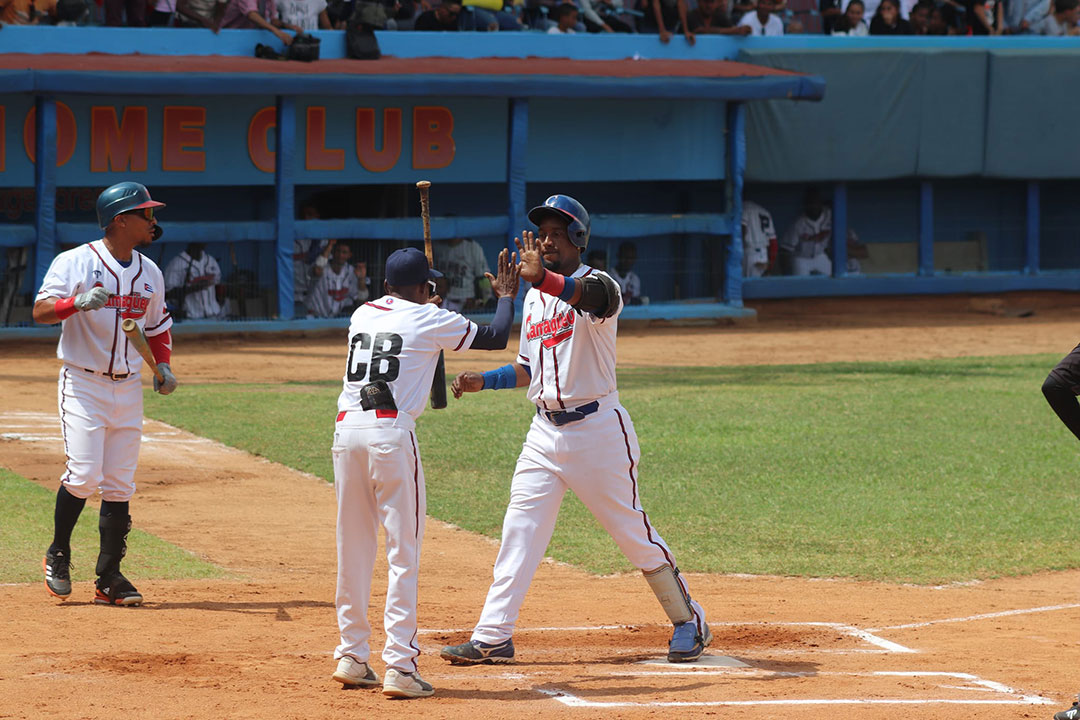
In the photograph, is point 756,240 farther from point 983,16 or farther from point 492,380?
point 492,380

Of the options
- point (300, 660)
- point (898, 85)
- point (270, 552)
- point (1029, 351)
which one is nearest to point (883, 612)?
point (300, 660)

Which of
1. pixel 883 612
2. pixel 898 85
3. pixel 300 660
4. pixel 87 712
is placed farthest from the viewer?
pixel 898 85

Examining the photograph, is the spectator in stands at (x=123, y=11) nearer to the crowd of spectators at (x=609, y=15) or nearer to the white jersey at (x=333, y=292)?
the crowd of spectators at (x=609, y=15)

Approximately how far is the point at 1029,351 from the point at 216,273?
1095cm

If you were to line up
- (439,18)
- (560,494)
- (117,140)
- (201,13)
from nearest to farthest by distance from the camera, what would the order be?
(560,494), (117,140), (201,13), (439,18)

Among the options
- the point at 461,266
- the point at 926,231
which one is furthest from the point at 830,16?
the point at 461,266

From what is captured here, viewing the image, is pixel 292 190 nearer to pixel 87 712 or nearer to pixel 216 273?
pixel 216 273

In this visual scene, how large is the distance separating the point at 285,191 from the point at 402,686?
14497mm

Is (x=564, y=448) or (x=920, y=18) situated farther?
(x=920, y=18)

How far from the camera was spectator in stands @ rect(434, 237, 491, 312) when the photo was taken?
1992 cm

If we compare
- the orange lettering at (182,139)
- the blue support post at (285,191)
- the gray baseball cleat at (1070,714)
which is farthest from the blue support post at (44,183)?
the gray baseball cleat at (1070,714)

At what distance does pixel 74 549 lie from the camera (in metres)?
8.65

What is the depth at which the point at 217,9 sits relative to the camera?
64.3 ft

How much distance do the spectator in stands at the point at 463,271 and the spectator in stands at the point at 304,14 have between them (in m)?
3.61
